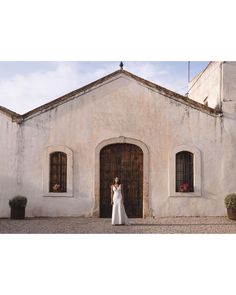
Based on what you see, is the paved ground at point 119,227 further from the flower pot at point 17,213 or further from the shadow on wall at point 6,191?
the shadow on wall at point 6,191

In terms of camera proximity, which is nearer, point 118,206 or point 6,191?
point 118,206

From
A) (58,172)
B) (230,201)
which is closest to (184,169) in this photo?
(230,201)

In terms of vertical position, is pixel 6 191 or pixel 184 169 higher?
pixel 184 169

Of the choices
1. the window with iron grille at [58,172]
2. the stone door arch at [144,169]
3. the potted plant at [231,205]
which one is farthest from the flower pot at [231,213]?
the window with iron grille at [58,172]

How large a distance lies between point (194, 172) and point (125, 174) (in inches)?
79.2

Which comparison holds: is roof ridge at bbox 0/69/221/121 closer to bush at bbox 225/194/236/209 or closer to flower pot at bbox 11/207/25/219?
bush at bbox 225/194/236/209

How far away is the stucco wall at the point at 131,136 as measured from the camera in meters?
13.6

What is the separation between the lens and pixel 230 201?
13039mm

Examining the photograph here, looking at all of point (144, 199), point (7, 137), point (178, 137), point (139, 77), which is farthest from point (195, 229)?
point (7, 137)

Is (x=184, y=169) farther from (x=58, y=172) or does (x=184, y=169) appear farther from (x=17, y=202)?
(x=17, y=202)

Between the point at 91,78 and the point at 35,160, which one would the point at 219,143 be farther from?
the point at 35,160

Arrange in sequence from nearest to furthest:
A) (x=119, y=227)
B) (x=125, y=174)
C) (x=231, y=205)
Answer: (x=119, y=227), (x=231, y=205), (x=125, y=174)

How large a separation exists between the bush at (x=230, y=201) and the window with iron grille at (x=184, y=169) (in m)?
1.06
